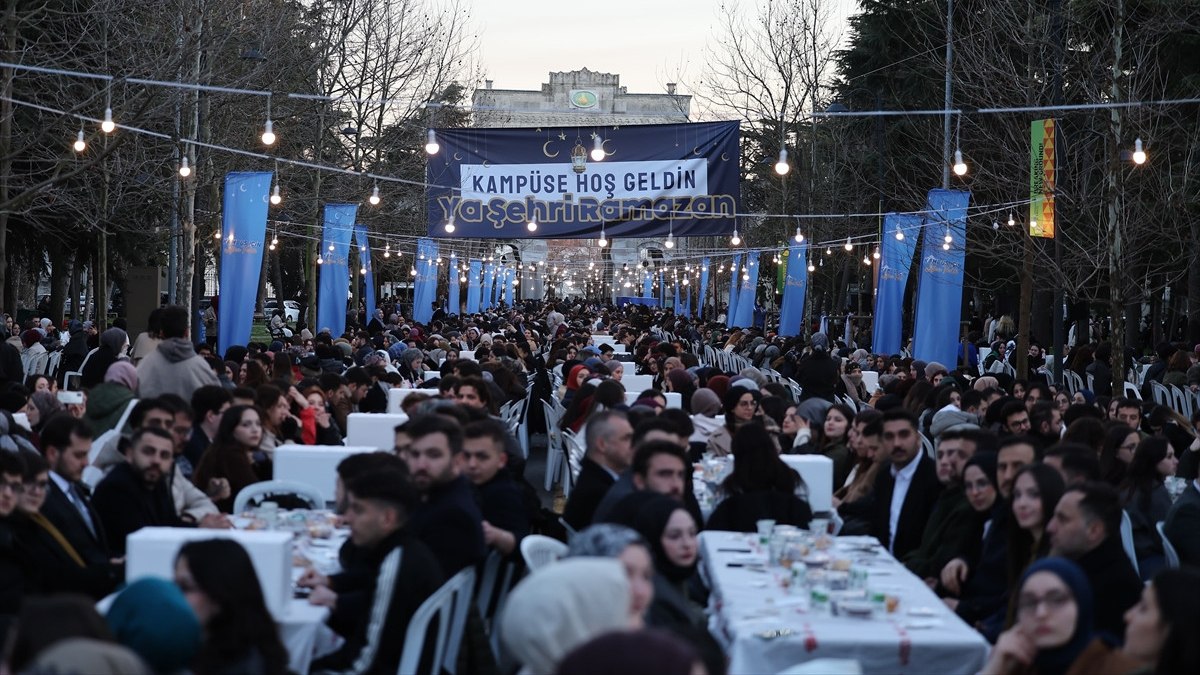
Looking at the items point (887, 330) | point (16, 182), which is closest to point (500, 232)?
point (887, 330)

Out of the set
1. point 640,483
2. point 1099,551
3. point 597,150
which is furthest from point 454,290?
point 1099,551

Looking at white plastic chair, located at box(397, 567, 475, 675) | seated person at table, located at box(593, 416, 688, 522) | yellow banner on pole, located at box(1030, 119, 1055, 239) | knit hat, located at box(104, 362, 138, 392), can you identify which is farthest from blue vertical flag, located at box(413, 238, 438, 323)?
white plastic chair, located at box(397, 567, 475, 675)

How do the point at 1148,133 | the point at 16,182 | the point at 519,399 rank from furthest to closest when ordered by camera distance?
the point at 16,182 → the point at 1148,133 → the point at 519,399

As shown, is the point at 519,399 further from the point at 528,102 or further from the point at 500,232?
the point at 528,102

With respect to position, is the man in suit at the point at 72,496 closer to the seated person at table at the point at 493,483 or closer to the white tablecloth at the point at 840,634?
the seated person at table at the point at 493,483

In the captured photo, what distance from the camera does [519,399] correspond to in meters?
16.5

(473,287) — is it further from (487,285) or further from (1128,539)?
(1128,539)

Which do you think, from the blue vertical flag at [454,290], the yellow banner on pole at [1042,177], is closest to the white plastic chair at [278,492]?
the yellow banner on pole at [1042,177]

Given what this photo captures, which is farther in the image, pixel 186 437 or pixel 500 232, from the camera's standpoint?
pixel 500 232

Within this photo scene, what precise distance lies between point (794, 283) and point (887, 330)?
8.90 meters

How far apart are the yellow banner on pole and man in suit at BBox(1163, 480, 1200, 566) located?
9079mm

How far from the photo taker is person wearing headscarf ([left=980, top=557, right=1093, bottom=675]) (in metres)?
5.02

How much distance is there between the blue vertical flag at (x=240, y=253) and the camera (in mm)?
18875

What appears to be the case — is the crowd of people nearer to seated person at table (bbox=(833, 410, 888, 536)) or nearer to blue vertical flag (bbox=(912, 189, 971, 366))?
seated person at table (bbox=(833, 410, 888, 536))
